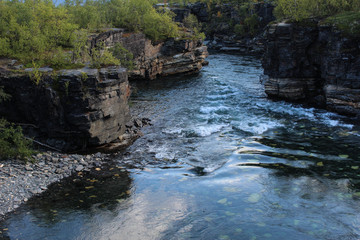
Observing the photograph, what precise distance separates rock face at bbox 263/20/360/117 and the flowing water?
1708mm

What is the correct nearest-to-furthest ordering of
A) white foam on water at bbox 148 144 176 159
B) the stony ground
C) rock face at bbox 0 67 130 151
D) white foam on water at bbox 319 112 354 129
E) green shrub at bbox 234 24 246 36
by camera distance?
the stony ground, rock face at bbox 0 67 130 151, white foam on water at bbox 148 144 176 159, white foam on water at bbox 319 112 354 129, green shrub at bbox 234 24 246 36

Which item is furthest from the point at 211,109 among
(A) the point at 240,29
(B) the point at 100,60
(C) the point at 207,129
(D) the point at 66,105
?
(A) the point at 240,29

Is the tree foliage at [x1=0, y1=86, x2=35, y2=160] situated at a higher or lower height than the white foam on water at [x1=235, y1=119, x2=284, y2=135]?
higher

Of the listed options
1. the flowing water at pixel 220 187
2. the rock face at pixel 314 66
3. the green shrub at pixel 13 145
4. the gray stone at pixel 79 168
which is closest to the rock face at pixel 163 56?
the rock face at pixel 314 66

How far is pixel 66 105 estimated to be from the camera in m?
17.9

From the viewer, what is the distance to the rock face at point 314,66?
23891 mm

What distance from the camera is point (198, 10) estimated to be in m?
102

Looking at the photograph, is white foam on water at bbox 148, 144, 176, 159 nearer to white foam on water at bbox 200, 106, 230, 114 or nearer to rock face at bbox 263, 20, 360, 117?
white foam on water at bbox 200, 106, 230, 114

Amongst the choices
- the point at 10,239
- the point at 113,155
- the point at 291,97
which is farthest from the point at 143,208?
the point at 291,97

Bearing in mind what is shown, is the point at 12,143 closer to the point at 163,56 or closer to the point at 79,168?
the point at 79,168

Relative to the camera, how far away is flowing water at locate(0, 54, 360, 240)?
1192 cm

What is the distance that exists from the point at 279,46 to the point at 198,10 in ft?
257

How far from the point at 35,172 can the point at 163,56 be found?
30796 mm

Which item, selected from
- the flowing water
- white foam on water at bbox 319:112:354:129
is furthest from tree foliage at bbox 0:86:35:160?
white foam on water at bbox 319:112:354:129
